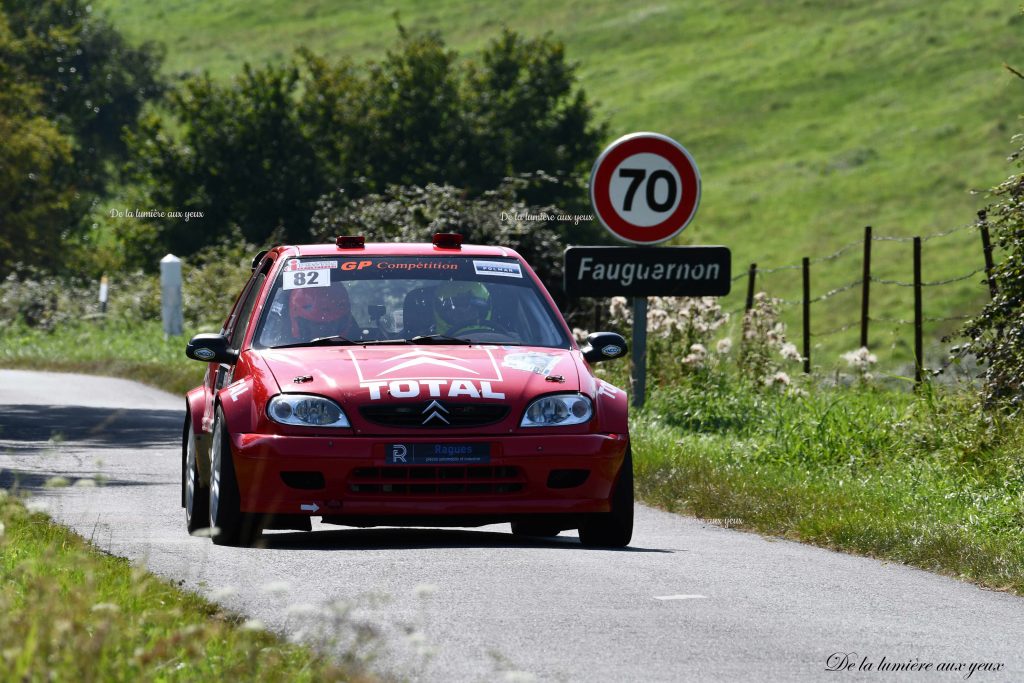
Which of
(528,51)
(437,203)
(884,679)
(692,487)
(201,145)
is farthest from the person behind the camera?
(528,51)

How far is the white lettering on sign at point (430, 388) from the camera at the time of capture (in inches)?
377

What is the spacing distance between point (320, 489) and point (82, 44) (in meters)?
72.9

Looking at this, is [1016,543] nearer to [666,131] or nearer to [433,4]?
[666,131]

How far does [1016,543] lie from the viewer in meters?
10.1

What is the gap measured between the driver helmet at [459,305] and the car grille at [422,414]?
1.13m

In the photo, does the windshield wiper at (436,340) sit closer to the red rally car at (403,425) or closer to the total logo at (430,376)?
the red rally car at (403,425)

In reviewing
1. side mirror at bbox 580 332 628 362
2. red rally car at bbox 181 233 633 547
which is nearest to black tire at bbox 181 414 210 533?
red rally car at bbox 181 233 633 547

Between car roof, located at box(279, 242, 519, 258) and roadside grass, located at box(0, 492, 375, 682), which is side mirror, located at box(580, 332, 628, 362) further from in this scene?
roadside grass, located at box(0, 492, 375, 682)

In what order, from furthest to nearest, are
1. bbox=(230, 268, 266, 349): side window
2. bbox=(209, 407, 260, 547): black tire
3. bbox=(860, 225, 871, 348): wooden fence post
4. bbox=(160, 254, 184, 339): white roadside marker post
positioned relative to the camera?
bbox=(160, 254, 184, 339): white roadside marker post
bbox=(860, 225, 871, 348): wooden fence post
bbox=(230, 268, 266, 349): side window
bbox=(209, 407, 260, 547): black tire

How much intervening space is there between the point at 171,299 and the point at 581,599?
88.8ft

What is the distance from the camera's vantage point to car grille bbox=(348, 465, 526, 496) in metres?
9.58

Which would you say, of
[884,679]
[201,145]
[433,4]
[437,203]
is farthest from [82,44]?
[884,679]

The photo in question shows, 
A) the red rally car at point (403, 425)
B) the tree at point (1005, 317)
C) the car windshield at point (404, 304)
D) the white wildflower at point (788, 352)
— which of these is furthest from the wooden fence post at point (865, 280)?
the red rally car at point (403, 425)

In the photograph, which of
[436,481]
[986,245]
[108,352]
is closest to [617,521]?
[436,481]
